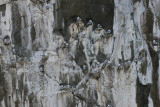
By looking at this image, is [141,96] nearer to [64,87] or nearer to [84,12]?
[64,87]

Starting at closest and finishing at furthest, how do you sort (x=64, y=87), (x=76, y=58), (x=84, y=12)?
(x=64, y=87)
(x=76, y=58)
(x=84, y=12)

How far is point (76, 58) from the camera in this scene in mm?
11688

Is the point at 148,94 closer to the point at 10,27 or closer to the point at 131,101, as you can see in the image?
the point at 131,101

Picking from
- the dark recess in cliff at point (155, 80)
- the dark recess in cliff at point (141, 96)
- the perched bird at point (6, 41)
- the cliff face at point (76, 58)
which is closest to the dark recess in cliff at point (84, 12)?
the cliff face at point (76, 58)

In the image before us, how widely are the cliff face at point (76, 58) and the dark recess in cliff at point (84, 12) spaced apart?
2.7 inches

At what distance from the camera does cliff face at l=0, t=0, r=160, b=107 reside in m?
11.4

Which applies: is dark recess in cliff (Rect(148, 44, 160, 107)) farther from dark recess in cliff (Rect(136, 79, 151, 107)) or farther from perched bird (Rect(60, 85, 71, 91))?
perched bird (Rect(60, 85, 71, 91))

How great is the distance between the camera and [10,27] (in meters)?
11.6

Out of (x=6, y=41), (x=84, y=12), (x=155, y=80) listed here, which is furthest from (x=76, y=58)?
(x=155, y=80)

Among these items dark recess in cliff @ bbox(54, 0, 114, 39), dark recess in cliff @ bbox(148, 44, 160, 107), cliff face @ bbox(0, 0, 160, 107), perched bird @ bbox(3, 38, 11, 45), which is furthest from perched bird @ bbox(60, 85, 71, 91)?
dark recess in cliff @ bbox(148, 44, 160, 107)

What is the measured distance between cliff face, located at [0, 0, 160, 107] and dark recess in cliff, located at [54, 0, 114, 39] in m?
0.07

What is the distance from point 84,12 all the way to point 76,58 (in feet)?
4.79

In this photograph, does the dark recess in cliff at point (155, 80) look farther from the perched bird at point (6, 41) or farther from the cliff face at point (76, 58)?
the perched bird at point (6, 41)

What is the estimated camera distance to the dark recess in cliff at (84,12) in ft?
38.8
